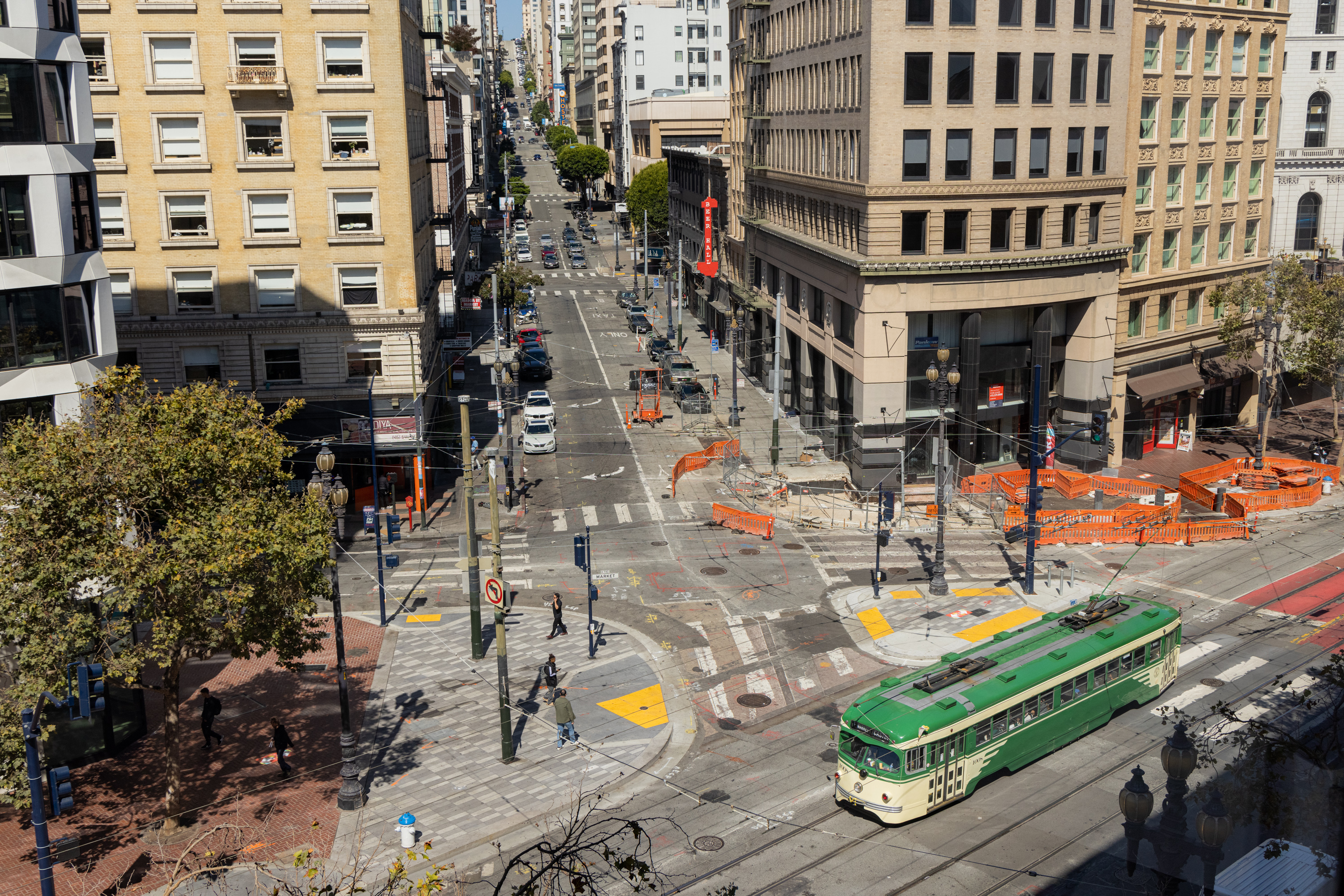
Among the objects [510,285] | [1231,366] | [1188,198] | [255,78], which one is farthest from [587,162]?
[255,78]

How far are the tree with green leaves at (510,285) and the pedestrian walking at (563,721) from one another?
59.1 metres

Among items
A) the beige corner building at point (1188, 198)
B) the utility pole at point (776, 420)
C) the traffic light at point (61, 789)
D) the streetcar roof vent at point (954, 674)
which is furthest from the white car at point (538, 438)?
the traffic light at point (61, 789)

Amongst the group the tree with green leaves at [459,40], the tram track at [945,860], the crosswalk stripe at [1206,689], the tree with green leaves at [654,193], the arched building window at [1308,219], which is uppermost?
the tree with green leaves at [459,40]

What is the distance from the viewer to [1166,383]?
58844 millimetres

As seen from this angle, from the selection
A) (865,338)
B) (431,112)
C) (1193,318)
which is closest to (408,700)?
(865,338)

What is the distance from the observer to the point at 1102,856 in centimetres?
2423

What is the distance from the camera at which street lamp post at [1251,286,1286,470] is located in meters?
54.9

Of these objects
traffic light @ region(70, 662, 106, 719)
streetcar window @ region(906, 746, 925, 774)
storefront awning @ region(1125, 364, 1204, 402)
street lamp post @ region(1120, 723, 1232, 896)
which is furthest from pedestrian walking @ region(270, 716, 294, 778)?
storefront awning @ region(1125, 364, 1204, 402)

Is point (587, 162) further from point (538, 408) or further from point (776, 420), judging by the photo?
point (776, 420)

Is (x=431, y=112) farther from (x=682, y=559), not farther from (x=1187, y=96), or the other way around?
(x=1187, y=96)

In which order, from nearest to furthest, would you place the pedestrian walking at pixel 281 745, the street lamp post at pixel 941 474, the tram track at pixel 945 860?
1. the tram track at pixel 945 860
2. the pedestrian walking at pixel 281 745
3. the street lamp post at pixel 941 474

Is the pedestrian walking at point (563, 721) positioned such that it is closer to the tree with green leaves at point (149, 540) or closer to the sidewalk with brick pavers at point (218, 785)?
the sidewalk with brick pavers at point (218, 785)

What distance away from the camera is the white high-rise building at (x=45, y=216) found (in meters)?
29.4

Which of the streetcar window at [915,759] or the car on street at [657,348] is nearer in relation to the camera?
the streetcar window at [915,759]
